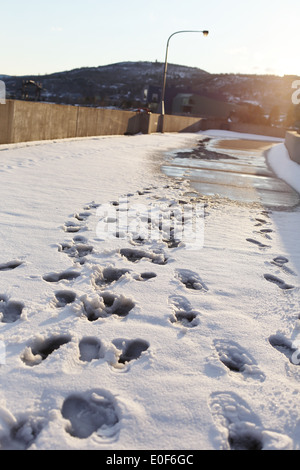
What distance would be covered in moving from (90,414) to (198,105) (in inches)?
3492

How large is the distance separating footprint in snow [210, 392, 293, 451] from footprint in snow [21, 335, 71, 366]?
0.97 m

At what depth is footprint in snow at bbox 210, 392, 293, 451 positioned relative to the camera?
1.88 m

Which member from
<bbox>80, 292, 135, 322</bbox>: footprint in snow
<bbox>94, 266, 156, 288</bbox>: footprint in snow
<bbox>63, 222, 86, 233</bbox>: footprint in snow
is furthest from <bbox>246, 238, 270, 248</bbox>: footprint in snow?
<bbox>80, 292, 135, 322</bbox>: footprint in snow

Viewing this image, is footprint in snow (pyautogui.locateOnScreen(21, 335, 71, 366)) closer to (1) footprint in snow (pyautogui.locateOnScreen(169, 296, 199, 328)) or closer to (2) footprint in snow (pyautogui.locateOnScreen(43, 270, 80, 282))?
(1) footprint in snow (pyautogui.locateOnScreen(169, 296, 199, 328))

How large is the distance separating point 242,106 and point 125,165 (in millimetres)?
88657

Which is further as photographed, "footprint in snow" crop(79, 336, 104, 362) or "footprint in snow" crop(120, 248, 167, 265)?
"footprint in snow" crop(120, 248, 167, 265)

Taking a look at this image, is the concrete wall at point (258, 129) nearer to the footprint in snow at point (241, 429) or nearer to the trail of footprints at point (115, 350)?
the trail of footprints at point (115, 350)

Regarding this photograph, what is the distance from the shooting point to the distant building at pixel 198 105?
84.6m

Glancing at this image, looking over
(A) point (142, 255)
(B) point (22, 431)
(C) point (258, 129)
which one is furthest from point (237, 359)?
(C) point (258, 129)

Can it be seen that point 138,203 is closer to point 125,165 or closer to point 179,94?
point 125,165

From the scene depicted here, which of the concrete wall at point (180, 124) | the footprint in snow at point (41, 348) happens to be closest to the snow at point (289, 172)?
the footprint in snow at point (41, 348)

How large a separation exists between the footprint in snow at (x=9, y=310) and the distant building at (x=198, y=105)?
277 feet

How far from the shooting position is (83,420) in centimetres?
195

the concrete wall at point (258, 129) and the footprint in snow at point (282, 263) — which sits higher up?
the concrete wall at point (258, 129)
